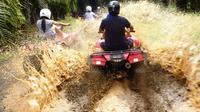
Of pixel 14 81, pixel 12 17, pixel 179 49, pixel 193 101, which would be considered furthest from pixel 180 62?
pixel 12 17

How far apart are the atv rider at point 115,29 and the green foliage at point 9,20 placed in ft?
16.3

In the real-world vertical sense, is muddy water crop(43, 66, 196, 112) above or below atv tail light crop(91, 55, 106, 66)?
below

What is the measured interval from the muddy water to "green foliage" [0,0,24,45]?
4.70m

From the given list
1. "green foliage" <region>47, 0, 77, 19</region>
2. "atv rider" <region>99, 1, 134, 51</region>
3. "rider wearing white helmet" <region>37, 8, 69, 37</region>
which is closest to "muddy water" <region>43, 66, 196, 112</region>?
"atv rider" <region>99, 1, 134, 51</region>

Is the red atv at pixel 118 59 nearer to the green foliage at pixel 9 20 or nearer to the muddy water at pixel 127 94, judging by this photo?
the muddy water at pixel 127 94

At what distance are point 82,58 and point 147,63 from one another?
1680 mm

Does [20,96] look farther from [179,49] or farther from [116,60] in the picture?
[179,49]

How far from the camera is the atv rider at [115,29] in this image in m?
11.2

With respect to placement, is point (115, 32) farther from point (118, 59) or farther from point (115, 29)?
point (118, 59)

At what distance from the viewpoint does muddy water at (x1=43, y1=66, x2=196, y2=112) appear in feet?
30.9

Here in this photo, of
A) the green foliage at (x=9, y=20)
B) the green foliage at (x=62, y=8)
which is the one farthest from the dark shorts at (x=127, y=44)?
the green foliage at (x=62, y=8)

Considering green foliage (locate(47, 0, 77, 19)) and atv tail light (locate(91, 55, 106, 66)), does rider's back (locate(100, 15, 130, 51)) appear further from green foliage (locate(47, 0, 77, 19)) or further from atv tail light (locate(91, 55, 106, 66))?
green foliage (locate(47, 0, 77, 19))

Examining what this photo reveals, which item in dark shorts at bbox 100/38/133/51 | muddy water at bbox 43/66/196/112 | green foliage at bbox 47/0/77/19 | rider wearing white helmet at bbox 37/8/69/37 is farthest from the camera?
green foliage at bbox 47/0/77/19

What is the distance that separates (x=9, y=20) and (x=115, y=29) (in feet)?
18.5
